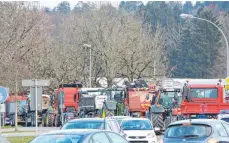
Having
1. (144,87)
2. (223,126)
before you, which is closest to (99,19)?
(144,87)

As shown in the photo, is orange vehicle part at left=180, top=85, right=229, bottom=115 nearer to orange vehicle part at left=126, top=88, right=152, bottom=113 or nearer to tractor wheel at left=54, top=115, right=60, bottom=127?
orange vehicle part at left=126, top=88, right=152, bottom=113

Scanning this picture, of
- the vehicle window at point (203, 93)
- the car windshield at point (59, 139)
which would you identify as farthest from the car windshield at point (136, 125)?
the car windshield at point (59, 139)

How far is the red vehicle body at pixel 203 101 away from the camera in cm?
4075

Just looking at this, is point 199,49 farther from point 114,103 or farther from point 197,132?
point 197,132

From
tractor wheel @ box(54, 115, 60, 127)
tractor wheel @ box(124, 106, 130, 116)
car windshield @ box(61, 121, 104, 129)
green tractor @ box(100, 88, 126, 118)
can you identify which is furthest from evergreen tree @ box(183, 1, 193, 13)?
car windshield @ box(61, 121, 104, 129)

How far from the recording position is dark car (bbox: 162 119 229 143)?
20688 mm

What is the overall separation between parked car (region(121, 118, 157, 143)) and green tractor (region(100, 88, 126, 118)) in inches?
668

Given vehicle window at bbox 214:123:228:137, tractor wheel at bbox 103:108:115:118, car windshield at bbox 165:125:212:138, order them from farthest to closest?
tractor wheel at bbox 103:108:115:118, vehicle window at bbox 214:123:228:137, car windshield at bbox 165:125:212:138

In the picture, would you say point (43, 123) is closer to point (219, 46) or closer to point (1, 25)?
point (1, 25)

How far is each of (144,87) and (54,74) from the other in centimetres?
1849

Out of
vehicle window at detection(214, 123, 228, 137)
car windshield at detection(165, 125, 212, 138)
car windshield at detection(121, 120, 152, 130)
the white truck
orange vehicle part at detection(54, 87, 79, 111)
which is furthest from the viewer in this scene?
orange vehicle part at detection(54, 87, 79, 111)

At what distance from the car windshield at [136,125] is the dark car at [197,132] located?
10.2 metres

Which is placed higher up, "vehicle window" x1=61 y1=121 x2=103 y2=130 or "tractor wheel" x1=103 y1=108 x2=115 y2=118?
"vehicle window" x1=61 y1=121 x2=103 y2=130

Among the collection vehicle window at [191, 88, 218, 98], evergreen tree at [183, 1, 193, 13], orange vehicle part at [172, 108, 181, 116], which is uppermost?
evergreen tree at [183, 1, 193, 13]
